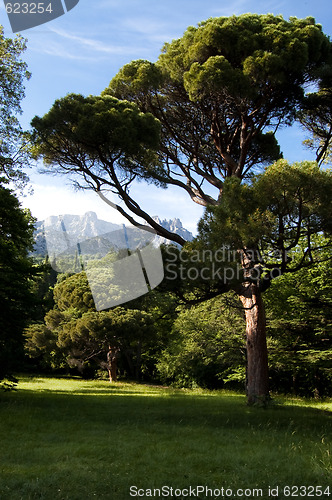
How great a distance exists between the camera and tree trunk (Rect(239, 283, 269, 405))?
358 inches

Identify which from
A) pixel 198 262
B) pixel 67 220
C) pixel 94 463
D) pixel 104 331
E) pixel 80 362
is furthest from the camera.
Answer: pixel 67 220

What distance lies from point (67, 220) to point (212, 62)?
23.2m

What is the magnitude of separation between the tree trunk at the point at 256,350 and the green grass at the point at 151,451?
600 mm

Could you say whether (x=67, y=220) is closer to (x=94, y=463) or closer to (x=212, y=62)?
(x=212, y=62)

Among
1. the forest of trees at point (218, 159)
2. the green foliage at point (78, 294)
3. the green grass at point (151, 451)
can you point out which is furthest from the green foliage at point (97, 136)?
the green foliage at point (78, 294)

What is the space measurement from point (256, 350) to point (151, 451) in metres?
4.93

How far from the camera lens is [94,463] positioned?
14.2 feet

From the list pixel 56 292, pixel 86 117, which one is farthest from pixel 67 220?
pixel 86 117

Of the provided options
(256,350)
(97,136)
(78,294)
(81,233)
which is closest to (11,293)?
(97,136)

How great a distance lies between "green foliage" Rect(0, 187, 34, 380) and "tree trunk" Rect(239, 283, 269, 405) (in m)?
5.56

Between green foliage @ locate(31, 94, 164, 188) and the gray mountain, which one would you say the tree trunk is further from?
the gray mountain

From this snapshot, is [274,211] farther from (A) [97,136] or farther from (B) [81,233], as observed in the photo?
(B) [81,233]

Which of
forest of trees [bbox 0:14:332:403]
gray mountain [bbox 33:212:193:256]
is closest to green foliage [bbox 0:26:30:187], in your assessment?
forest of trees [bbox 0:14:332:403]

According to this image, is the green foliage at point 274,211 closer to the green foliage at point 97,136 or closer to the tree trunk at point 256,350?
the tree trunk at point 256,350
